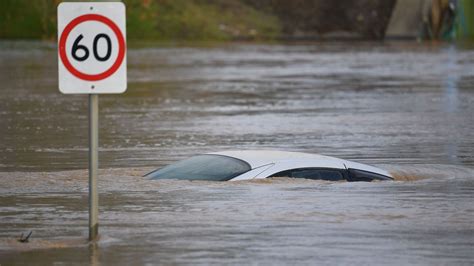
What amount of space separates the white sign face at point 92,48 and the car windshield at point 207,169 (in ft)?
14.6

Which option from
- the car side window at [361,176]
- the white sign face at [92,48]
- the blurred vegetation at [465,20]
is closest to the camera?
the white sign face at [92,48]

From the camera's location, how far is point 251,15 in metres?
94.9

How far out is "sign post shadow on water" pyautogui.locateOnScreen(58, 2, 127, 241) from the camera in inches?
469

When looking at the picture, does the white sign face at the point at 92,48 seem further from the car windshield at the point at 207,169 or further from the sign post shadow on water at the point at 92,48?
the car windshield at the point at 207,169

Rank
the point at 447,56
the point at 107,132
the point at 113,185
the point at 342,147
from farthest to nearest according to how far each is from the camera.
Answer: the point at 447,56 < the point at 107,132 < the point at 342,147 < the point at 113,185

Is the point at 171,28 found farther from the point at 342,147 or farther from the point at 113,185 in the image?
the point at 113,185

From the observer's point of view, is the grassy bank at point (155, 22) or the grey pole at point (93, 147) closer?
the grey pole at point (93, 147)

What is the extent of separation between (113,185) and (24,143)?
7.67 meters

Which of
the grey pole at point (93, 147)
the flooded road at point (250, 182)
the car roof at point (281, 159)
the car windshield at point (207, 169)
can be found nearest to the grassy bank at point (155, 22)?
the flooded road at point (250, 182)

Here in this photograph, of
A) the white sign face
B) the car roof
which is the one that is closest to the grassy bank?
the car roof

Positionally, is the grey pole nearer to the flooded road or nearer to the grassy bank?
the flooded road

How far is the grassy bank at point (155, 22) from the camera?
8994 cm

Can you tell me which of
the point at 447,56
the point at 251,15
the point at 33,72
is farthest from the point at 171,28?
the point at 33,72

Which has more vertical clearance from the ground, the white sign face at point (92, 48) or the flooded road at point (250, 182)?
the white sign face at point (92, 48)
